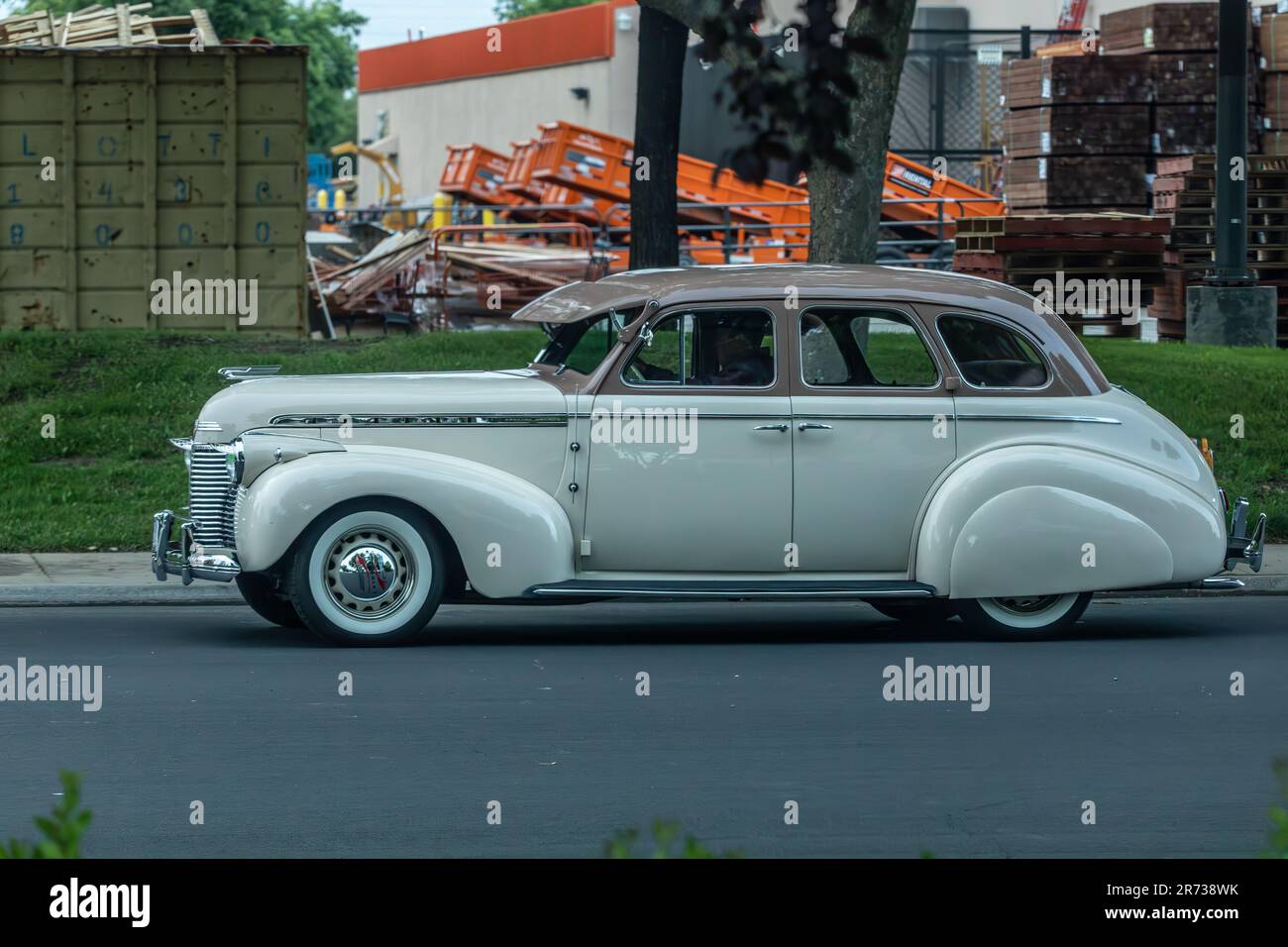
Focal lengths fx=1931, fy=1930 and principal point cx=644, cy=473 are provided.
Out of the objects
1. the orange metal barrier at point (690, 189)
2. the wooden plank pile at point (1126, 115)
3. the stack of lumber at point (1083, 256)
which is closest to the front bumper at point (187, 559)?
the stack of lumber at point (1083, 256)

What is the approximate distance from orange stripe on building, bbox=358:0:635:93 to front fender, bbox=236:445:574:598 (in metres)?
33.9

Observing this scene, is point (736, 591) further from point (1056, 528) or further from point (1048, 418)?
point (1048, 418)

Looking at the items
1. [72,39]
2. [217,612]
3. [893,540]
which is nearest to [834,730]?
[893,540]

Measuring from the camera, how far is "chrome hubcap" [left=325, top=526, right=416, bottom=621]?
376 inches

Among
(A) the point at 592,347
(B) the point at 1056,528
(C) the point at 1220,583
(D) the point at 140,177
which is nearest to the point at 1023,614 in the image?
(B) the point at 1056,528

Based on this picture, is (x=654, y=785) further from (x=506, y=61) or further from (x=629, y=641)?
(x=506, y=61)

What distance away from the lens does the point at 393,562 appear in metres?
9.59

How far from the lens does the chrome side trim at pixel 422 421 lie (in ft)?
31.7

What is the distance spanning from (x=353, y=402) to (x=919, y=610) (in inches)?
136

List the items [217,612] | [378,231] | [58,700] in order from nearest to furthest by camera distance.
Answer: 1. [58,700]
2. [217,612]
3. [378,231]

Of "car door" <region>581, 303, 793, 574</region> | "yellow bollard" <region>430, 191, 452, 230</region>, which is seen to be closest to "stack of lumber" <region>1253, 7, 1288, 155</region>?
"yellow bollard" <region>430, 191, 452, 230</region>

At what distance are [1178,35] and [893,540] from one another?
1633 cm

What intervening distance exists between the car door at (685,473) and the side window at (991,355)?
942 mm

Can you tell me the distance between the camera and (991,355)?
10125 mm
